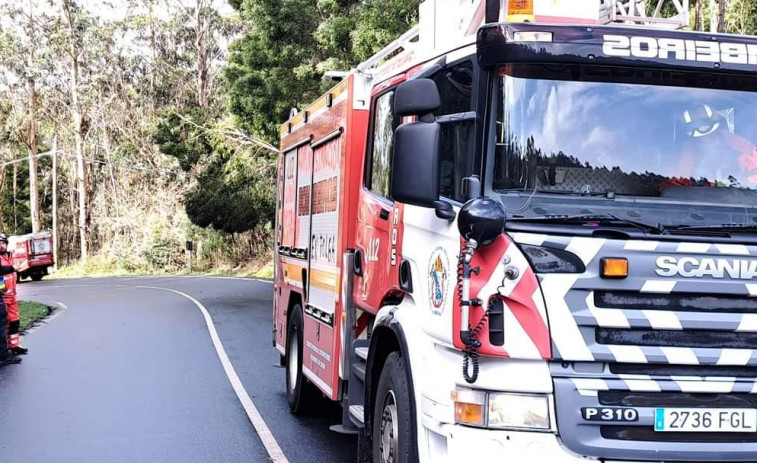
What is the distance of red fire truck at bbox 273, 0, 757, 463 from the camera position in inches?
158

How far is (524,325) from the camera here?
3.99 meters

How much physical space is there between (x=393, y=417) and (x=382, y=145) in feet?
6.21

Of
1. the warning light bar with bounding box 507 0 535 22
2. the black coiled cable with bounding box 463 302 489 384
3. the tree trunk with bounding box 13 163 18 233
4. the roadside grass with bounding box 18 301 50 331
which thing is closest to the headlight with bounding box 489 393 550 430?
the black coiled cable with bounding box 463 302 489 384

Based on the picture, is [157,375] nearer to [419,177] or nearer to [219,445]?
[219,445]

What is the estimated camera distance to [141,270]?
52.7 meters

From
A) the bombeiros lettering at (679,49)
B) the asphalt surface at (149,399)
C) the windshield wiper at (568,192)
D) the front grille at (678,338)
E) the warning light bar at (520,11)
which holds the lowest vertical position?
the asphalt surface at (149,399)

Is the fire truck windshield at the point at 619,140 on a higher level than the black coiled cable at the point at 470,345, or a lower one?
higher

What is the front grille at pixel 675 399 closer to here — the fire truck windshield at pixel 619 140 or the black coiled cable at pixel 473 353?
the black coiled cable at pixel 473 353

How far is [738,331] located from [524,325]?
1001 millimetres

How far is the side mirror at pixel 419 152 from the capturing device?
4367 mm

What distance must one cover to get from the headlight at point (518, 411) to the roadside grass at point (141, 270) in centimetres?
3454

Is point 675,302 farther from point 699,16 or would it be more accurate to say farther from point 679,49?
point 699,16

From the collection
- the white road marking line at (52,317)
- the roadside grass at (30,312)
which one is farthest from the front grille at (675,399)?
the roadside grass at (30,312)

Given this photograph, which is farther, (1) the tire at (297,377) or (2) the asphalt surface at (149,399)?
(1) the tire at (297,377)
